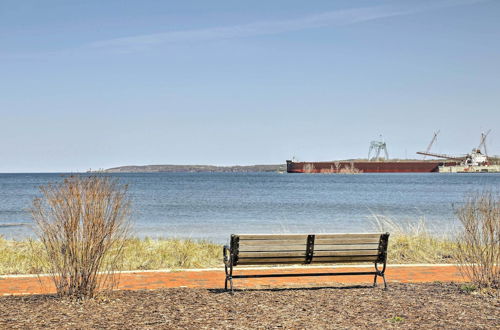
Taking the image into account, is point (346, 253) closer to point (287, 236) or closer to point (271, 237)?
point (287, 236)

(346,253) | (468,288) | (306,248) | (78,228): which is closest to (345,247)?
(346,253)

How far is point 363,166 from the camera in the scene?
411 feet

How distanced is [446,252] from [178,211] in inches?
891

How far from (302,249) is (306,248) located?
2.1 inches

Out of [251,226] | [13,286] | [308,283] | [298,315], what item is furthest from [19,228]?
[298,315]

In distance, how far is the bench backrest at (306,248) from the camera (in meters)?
6.72

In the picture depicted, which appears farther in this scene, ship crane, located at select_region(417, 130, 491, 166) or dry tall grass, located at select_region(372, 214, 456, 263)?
ship crane, located at select_region(417, 130, 491, 166)

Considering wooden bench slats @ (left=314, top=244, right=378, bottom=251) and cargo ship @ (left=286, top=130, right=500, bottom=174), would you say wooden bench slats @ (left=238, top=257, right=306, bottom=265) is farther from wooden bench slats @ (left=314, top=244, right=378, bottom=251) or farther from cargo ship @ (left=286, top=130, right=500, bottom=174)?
cargo ship @ (left=286, top=130, right=500, bottom=174)

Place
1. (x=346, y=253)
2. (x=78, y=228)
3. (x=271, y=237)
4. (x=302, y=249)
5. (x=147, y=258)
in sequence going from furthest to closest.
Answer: (x=147, y=258), (x=346, y=253), (x=302, y=249), (x=271, y=237), (x=78, y=228)

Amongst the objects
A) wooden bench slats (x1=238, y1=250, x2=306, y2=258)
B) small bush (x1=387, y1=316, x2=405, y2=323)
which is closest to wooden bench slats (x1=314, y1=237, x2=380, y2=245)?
wooden bench slats (x1=238, y1=250, x2=306, y2=258)

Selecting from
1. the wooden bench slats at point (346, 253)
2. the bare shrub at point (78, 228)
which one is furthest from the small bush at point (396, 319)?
the bare shrub at point (78, 228)

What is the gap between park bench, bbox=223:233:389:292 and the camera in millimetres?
6723

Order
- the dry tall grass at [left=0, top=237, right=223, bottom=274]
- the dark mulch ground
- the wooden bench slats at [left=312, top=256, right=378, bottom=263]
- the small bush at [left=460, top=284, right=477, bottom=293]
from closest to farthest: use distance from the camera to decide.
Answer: the dark mulch ground → the small bush at [left=460, top=284, right=477, bottom=293] → the wooden bench slats at [left=312, top=256, right=378, bottom=263] → the dry tall grass at [left=0, top=237, right=223, bottom=274]

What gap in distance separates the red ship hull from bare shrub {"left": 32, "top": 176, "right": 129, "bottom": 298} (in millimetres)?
109677
